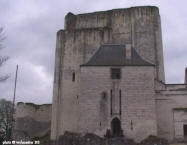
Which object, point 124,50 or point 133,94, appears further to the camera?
point 124,50

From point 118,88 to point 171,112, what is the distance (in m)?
4.94

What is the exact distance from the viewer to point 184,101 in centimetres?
2716

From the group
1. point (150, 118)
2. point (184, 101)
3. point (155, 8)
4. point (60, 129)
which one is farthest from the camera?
point (155, 8)

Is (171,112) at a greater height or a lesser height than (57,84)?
lesser

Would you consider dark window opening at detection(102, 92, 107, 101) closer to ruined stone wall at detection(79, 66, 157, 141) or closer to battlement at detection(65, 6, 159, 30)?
ruined stone wall at detection(79, 66, 157, 141)

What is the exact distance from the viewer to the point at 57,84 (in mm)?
32594

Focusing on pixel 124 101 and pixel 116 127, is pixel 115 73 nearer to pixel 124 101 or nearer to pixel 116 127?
pixel 124 101

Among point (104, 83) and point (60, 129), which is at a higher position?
point (104, 83)

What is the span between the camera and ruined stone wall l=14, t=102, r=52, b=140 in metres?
37.6

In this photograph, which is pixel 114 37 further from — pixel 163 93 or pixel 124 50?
pixel 163 93

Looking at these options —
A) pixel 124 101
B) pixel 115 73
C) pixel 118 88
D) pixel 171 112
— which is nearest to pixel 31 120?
pixel 115 73

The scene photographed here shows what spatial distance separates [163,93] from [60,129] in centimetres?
1049

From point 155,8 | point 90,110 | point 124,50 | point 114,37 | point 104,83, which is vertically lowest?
point 90,110

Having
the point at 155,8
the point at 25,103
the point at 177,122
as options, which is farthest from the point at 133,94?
the point at 25,103
